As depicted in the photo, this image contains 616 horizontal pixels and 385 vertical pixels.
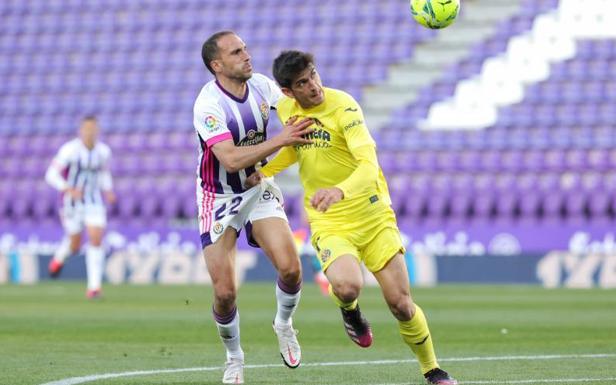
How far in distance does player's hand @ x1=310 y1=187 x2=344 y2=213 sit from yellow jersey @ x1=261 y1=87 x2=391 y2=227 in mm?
544

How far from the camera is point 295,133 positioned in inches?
292

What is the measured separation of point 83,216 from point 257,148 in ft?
34.7

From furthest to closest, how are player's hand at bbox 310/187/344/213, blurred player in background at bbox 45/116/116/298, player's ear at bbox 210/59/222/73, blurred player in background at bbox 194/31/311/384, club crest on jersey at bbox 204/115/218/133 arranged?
1. blurred player in background at bbox 45/116/116/298
2. player's ear at bbox 210/59/222/73
3. blurred player in background at bbox 194/31/311/384
4. club crest on jersey at bbox 204/115/218/133
5. player's hand at bbox 310/187/344/213

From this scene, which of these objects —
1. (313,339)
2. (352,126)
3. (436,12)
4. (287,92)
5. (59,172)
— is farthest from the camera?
Answer: (59,172)

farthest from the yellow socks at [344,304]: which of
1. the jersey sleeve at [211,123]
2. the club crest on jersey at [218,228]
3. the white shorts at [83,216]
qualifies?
the white shorts at [83,216]

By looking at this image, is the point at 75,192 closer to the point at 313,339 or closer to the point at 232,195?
the point at 313,339

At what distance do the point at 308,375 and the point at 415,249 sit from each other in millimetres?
14149

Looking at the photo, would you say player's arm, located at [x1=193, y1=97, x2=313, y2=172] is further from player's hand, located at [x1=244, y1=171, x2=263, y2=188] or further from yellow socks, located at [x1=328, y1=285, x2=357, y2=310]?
yellow socks, located at [x1=328, y1=285, x2=357, y2=310]

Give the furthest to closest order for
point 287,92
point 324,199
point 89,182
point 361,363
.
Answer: point 89,182 → point 361,363 → point 287,92 → point 324,199

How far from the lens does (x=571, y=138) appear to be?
24.2 metres

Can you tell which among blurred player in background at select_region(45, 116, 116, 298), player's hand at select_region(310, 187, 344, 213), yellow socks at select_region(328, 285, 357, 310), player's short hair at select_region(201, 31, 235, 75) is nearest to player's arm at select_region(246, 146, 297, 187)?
player's short hair at select_region(201, 31, 235, 75)

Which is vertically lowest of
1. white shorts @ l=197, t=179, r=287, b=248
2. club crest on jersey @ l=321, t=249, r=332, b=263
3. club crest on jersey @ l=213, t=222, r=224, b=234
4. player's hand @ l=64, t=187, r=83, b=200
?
player's hand @ l=64, t=187, r=83, b=200

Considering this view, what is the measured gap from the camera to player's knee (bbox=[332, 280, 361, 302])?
24.8 ft

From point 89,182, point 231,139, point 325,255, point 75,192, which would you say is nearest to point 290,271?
point 325,255
